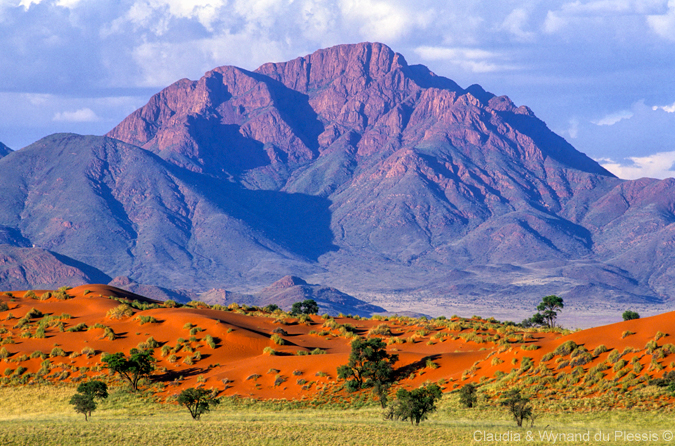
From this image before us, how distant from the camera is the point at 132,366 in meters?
55.8

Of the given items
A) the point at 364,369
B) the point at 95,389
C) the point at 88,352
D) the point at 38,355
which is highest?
the point at 88,352

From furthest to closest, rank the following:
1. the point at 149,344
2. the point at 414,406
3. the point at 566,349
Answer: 1. the point at 149,344
2. the point at 566,349
3. the point at 414,406

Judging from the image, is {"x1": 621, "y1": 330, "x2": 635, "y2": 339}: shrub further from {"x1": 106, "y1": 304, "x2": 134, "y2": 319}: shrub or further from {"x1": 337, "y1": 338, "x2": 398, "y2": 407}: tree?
{"x1": 106, "y1": 304, "x2": 134, "y2": 319}: shrub

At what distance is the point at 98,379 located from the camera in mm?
57438

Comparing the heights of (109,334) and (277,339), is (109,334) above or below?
above

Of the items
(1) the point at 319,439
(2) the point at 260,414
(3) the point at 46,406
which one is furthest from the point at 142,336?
(1) the point at 319,439

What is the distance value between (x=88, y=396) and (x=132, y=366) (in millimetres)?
8004

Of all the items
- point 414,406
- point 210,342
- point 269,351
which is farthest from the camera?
point 210,342

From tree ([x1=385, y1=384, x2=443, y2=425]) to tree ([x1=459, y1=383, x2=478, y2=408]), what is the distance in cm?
184

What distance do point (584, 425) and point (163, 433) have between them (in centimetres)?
2251

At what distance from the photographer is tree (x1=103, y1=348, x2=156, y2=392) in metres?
55.2

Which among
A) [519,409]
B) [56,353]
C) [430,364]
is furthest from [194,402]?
[56,353]

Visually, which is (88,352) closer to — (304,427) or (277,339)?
(277,339)

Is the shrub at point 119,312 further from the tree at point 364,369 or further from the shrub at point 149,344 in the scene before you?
the tree at point 364,369
